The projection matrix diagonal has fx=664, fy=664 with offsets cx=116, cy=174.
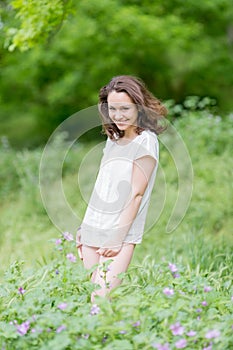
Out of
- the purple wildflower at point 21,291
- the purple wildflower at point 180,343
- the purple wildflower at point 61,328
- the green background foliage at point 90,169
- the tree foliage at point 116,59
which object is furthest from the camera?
the tree foliage at point 116,59

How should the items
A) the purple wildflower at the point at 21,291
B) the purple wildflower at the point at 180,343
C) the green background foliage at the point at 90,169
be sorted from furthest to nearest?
the purple wildflower at the point at 21,291 → the green background foliage at the point at 90,169 → the purple wildflower at the point at 180,343

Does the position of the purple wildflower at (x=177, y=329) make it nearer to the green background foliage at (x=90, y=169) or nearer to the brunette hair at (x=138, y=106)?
the green background foliage at (x=90, y=169)

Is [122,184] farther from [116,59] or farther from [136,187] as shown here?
[116,59]

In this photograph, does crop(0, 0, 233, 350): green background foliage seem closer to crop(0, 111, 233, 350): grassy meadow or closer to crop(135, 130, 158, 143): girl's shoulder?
crop(0, 111, 233, 350): grassy meadow

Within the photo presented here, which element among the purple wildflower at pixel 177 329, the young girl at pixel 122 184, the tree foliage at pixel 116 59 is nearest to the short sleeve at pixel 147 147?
the young girl at pixel 122 184

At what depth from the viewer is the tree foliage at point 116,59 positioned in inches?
396

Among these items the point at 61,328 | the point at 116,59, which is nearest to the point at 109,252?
the point at 61,328

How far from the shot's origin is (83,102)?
40.7ft

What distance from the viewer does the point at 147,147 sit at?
10.2 feet

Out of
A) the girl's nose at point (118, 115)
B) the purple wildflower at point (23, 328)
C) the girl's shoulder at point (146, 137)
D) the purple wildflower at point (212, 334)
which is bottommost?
the purple wildflower at point (212, 334)

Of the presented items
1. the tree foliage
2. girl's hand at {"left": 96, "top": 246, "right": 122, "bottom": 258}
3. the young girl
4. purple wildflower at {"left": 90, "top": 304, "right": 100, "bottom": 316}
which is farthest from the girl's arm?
the tree foliage

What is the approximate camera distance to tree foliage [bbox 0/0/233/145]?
10.1 m

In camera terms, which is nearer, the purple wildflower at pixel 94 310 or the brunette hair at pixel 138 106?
the purple wildflower at pixel 94 310

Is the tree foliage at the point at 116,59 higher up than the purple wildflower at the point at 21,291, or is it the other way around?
the tree foliage at the point at 116,59
